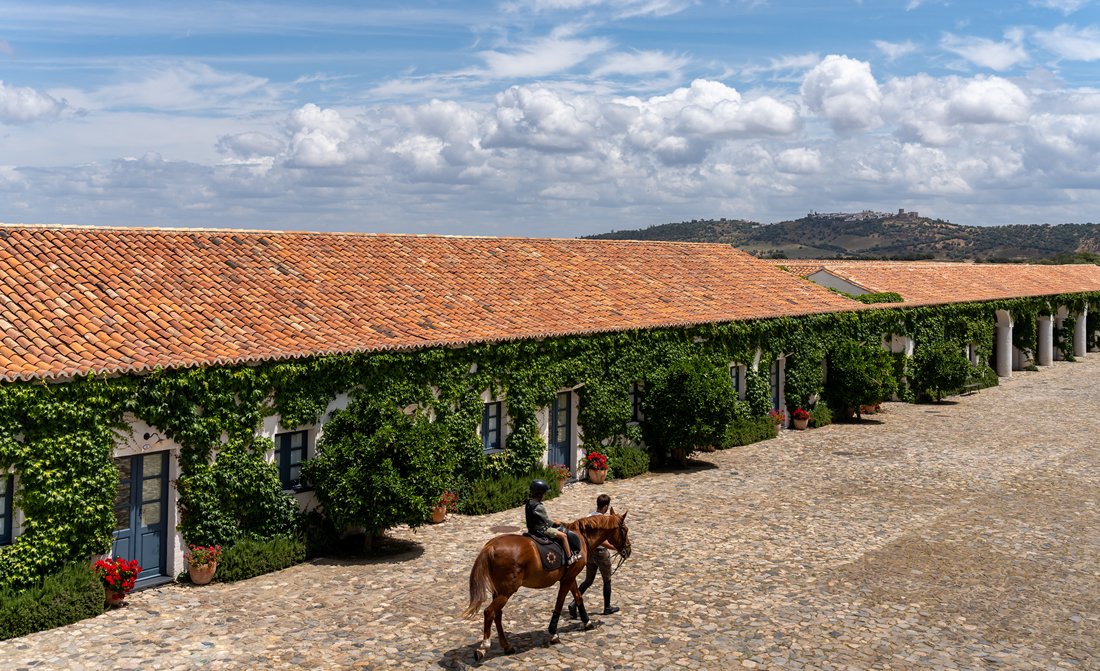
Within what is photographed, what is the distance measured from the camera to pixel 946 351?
34312 millimetres

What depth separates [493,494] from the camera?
18.8 metres

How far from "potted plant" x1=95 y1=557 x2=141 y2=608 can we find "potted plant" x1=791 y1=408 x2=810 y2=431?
20578 millimetres

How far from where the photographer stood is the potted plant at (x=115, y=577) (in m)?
13.1

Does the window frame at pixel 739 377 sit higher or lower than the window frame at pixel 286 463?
higher

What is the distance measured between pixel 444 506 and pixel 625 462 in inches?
225

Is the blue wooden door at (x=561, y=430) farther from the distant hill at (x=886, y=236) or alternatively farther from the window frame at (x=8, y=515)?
the distant hill at (x=886, y=236)

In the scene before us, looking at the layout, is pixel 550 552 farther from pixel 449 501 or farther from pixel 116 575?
pixel 449 501

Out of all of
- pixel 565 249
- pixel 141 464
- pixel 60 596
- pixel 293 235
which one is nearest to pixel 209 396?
pixel 141 464

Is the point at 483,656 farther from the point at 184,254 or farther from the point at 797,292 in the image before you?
the point at 797,292

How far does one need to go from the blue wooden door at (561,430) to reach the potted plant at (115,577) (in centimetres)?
1004

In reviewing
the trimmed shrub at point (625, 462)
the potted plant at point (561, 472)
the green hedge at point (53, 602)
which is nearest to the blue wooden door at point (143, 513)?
the green hedge at point (53, 602)

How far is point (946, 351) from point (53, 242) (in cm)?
2910

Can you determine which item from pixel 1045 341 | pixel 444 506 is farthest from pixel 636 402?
pixel 1045 341

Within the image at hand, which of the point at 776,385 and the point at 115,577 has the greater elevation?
the point at 776,385
